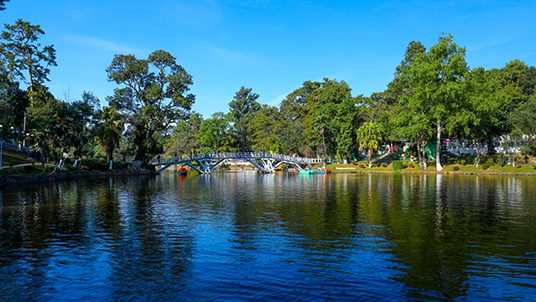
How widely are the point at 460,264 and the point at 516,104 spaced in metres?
88.5

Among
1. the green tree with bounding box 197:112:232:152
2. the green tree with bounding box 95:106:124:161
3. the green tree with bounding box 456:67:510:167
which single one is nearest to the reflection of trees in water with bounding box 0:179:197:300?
the green tree with bounding box 95:106:124:161

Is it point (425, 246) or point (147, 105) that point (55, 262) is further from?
point (147, 105)

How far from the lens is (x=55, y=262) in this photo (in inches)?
593

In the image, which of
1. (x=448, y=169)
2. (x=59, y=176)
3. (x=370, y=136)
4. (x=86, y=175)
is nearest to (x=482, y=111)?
(x=448, y=169)

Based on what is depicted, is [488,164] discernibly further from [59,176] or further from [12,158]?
[12,158]

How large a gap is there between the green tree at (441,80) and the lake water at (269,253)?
1916 inches

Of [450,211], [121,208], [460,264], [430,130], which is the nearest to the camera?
[460,264]

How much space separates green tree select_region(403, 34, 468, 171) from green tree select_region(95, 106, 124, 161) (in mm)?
55498

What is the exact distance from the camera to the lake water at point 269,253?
39.3ft

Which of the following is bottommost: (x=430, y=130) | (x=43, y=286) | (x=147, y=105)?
(x=43, y=286)

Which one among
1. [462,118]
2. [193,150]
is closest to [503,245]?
[462,118]

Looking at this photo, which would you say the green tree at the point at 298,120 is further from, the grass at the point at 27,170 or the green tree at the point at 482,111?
the grass at the point at 27,170

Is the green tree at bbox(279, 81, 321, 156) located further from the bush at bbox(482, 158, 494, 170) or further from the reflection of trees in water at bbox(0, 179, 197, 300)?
the reflection of trees in water at bbox(0, 179, 197, 300)

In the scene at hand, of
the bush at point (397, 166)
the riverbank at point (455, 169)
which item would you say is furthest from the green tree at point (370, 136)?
the bush at point (397, 166)
